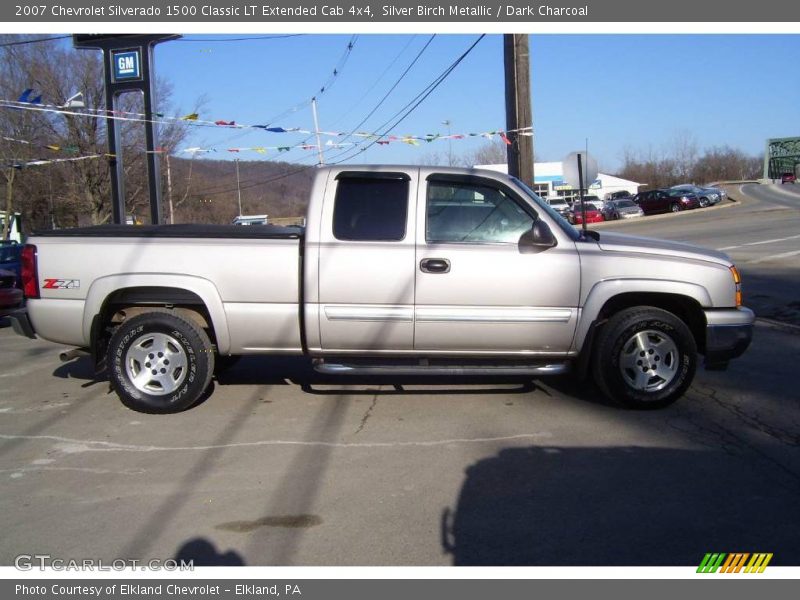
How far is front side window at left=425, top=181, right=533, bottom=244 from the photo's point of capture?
5.68m

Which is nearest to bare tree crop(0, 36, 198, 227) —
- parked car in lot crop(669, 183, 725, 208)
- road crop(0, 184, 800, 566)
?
road crop(0, 184, 800, 566)

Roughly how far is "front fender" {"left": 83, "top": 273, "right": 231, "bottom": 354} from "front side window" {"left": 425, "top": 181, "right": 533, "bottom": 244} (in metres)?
1.84

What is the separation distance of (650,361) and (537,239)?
4.60 ft

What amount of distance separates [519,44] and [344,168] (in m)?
6.65

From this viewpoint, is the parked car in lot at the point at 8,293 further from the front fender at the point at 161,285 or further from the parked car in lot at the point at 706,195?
the parked car in lot at the point at 706,195

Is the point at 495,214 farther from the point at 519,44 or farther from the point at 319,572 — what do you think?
the point at 519,44

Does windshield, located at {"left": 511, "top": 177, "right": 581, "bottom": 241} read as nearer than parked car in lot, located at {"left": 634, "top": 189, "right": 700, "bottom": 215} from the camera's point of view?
Yes

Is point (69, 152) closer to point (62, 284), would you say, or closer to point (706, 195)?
point (62, 284)

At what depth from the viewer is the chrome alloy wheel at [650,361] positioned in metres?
5.70

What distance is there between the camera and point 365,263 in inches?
219

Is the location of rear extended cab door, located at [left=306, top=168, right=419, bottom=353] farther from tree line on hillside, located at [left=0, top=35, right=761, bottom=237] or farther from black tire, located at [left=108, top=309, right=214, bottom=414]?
tree line on hillside, located at [left=0, top=35, right=761, bottom=237]

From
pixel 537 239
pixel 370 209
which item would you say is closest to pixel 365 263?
pixel 370 209

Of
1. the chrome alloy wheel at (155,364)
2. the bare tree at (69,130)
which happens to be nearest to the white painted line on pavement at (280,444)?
the chrome alloy wheel at (155,364)

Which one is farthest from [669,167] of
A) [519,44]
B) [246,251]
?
[246,251]
